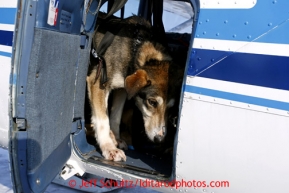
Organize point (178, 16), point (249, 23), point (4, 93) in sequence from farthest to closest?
point (178, 16) < point (4, 93) < point (249, 23)

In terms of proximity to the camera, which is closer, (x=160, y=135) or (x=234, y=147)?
(x=234, y=147)

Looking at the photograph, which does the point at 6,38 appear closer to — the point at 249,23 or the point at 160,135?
the point at 160,135

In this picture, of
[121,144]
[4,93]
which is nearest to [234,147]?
[121,144]

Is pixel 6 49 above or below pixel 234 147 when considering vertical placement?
above

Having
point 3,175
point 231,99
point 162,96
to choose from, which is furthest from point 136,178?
point 3,175

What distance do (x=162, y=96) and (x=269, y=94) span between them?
1.51m

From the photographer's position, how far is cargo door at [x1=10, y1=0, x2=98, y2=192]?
2398 mm

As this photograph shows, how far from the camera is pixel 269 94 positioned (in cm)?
215

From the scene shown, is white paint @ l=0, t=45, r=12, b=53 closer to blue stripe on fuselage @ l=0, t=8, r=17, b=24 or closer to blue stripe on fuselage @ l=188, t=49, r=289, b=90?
blue stripe on fuselage @ l=0, t=8, r=17, b=24

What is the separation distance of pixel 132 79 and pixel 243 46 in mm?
1381

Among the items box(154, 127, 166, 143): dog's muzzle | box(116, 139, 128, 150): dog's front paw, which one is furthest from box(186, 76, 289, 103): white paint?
box(116, 139, 128, 150): dog's front paw

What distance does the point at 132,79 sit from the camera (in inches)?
133

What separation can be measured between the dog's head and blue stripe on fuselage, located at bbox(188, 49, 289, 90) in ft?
3.59

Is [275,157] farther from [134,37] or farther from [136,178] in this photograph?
[134,37]
